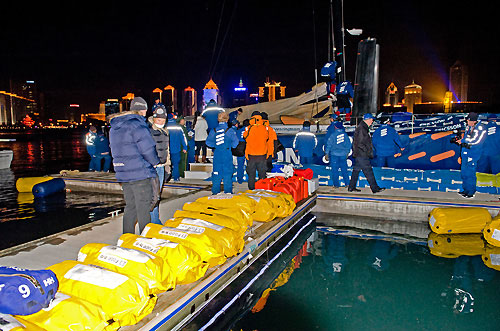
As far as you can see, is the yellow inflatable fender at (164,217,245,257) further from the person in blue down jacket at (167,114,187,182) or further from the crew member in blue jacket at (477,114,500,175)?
the crew member in blue jacket at (477,114,500,175)

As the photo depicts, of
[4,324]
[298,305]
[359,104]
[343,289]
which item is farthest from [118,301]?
[359,104]

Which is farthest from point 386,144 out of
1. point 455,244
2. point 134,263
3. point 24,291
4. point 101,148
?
point 101,148

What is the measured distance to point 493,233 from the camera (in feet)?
18.5

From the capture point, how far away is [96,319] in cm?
237

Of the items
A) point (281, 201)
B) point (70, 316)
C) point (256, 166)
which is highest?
point (256, 166)

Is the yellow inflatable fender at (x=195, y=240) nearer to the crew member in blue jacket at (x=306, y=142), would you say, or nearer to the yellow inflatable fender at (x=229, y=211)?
the yellow inflatable fender at (x=229, y=211)

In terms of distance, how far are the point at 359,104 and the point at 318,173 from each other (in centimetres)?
346

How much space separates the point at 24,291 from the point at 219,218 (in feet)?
7.35

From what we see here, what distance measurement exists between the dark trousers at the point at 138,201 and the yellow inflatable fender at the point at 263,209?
1.55 metres

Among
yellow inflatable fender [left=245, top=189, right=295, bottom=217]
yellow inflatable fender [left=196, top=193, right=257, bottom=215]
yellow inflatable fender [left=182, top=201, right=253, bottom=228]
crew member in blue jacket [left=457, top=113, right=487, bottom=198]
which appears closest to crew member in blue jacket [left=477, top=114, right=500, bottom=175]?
crew member in blue jacket [left=457, top=113, right=487, bottom=198]

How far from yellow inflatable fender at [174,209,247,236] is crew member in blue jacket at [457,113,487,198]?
5.33 m

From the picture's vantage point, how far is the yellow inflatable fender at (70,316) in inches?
89.4

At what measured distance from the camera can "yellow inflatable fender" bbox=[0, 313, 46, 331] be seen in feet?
6.80

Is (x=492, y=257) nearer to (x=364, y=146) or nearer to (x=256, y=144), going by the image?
(x=364, y=146)
